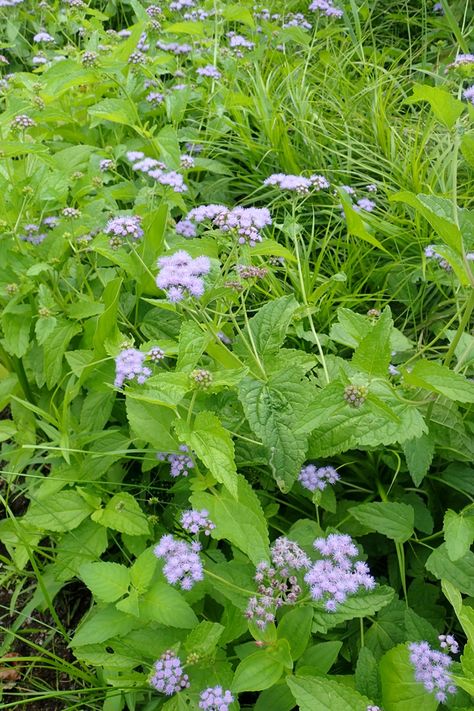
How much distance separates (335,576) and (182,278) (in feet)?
2.99

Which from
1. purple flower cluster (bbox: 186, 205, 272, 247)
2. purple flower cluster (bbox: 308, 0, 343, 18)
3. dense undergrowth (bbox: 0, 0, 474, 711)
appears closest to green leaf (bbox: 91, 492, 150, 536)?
dense undergrowth (bbox: 0, 0, 474, 711)

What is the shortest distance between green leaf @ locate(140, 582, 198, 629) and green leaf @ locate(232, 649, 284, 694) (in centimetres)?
21

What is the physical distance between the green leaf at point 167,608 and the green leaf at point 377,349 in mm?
816

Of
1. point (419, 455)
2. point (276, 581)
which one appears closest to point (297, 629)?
point (276, 581)

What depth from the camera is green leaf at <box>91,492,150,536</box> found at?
1990 millimetres

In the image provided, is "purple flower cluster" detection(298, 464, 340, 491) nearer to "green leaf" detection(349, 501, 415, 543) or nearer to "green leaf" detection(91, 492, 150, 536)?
"green leaf" detection(349, 501, 415, 543)

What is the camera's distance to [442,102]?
174 centimetres

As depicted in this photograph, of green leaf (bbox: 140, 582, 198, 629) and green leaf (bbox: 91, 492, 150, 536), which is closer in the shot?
green leaf (bbox: 140, 582, 198, 629)

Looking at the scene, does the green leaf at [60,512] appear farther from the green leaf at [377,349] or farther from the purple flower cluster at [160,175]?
the purple flower cluster at [160,175]

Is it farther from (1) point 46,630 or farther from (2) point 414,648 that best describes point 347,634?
(1) point 46,630

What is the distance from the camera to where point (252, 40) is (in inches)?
171

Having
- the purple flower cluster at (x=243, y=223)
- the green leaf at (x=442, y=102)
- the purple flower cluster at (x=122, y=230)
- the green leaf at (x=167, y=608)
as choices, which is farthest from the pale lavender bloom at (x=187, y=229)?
the green leaf at (x=167, y=608)

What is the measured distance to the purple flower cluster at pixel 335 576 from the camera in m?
1.60

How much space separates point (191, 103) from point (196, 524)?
2906 millimetres
